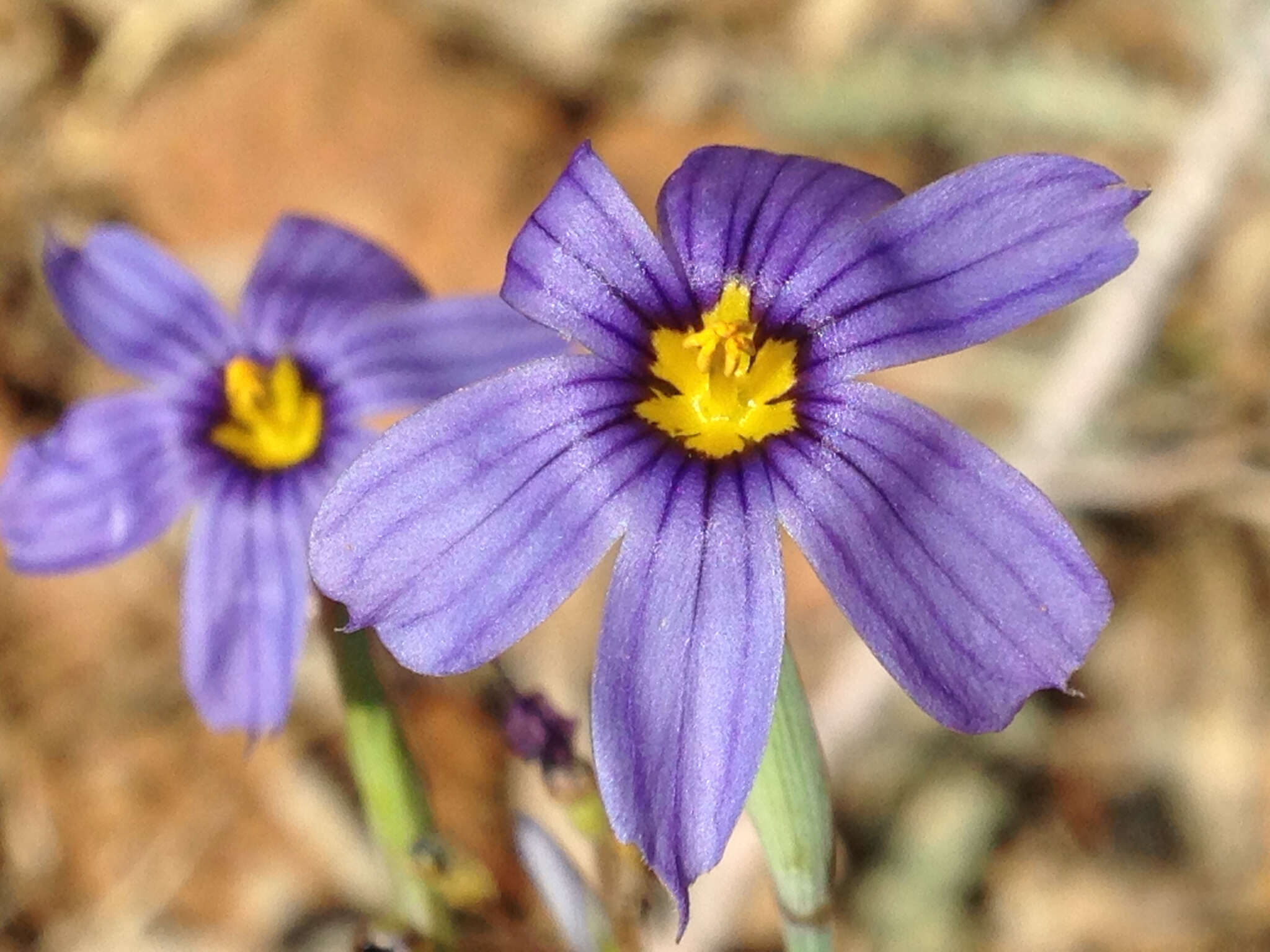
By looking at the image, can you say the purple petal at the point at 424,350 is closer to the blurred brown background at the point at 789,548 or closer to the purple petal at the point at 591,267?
the purple petal at the point at 591,267

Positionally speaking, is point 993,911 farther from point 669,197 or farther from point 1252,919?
point 669,197

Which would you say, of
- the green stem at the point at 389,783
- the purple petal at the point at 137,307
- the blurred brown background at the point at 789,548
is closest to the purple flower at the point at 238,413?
the purple petal at the point at 137,307

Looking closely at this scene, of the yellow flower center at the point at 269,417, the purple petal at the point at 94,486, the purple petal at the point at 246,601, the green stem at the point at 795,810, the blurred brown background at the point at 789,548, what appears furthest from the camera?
the blurred brown background at the point at 789,548

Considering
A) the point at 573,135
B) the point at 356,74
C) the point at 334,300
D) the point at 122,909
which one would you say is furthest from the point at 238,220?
the point at 334,300

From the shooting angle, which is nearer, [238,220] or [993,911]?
[993,911]

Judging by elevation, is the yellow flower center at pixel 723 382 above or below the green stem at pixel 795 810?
above

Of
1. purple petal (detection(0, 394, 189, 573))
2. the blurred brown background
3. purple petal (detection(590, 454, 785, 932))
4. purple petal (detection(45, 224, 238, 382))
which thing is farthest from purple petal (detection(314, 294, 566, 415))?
the blurred brown background
